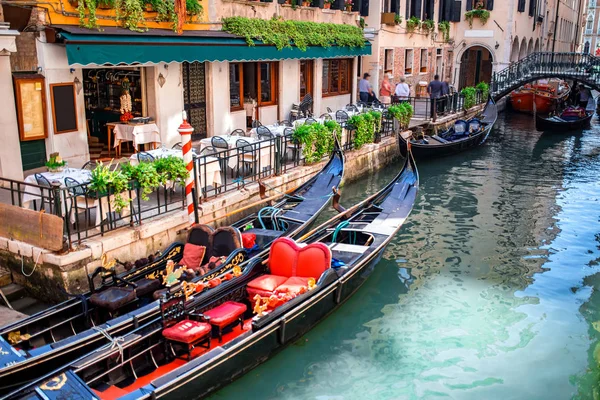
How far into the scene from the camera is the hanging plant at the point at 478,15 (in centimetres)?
2477

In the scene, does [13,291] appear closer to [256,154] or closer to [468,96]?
[256,154]

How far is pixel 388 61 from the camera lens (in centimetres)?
2048

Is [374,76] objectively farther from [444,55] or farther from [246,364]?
[246,364]

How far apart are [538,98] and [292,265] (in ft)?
71.2

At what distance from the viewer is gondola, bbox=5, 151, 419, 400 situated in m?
4.80

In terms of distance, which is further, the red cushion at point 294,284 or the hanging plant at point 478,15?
the hanging plant at point 478,15

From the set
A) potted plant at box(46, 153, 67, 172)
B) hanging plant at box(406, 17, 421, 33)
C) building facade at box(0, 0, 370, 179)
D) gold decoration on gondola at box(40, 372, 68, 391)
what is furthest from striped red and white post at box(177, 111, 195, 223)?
hanging plant at box(406, 17, 421, 33)

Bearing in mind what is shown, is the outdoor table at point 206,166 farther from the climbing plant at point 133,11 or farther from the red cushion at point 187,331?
the red cushion at point 187,331

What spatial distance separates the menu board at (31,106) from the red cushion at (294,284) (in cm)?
497

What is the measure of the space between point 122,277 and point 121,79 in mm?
5911

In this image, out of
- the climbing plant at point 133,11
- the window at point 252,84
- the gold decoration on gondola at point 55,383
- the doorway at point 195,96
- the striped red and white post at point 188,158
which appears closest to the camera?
the gold decoration on gondola at point 55,383

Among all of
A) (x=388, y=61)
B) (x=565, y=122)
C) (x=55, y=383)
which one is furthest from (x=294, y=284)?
(x=565, y=122)

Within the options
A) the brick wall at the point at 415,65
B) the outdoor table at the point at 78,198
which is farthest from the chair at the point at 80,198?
the brick wall at the point at 415,65

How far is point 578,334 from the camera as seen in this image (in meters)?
6.66
